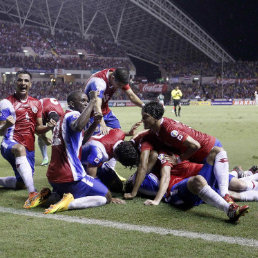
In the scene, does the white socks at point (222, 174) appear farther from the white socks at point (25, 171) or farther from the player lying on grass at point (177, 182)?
the white socks at point (25, 171)

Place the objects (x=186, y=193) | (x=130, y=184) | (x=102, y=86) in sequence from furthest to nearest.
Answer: (x=102, y=86) < (x=130, y=184) < (x=186, y=193)

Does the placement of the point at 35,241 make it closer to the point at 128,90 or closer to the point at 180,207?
the point at 180,207

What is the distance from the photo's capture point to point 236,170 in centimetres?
630

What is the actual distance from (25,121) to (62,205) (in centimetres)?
200

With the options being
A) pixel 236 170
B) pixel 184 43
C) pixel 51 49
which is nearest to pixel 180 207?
pixel 236 170

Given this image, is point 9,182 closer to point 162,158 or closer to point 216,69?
point 162,158

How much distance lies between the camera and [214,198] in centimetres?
448

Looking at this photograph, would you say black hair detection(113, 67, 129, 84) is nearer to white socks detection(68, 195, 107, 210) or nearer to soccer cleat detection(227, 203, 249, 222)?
white socks detection(68, 195, 107, 210)

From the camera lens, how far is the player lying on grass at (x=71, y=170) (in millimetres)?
4925

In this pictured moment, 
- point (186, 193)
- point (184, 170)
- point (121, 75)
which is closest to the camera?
point (186, 193)

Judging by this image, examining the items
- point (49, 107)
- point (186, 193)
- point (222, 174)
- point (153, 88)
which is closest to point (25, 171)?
point (49, 107)

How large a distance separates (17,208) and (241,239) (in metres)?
2.88

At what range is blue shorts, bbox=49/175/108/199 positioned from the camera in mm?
5059

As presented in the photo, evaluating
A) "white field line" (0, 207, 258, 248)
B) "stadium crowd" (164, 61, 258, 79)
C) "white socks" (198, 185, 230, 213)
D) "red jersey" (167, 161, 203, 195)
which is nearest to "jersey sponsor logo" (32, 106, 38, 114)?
"white field line" (0, 207, 258, 248)
